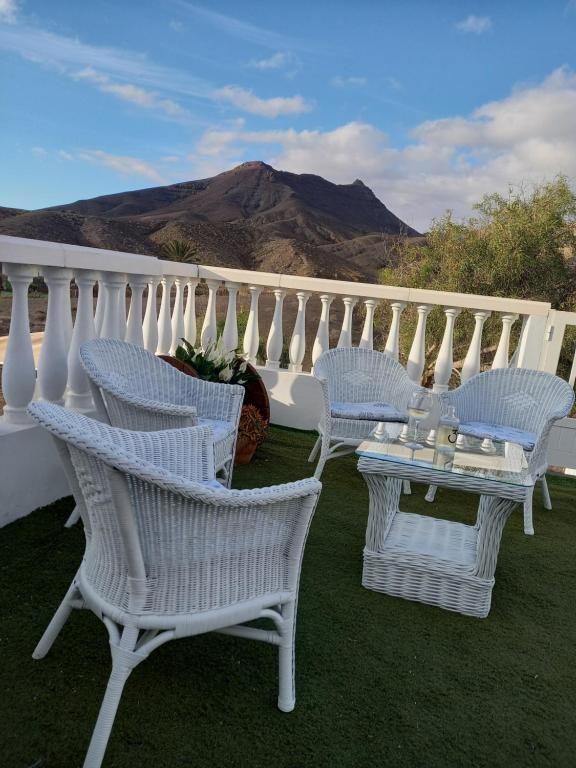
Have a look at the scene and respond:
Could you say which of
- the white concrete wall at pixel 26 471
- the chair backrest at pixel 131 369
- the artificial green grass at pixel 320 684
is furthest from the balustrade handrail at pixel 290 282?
the artificial green grass at pixel 320 684

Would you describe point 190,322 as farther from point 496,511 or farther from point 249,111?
point 249,111

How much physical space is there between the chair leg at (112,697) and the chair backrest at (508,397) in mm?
2584

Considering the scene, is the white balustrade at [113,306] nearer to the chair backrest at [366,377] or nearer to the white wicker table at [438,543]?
the chair backrest at [366,377]

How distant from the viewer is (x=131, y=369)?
9.83 ft

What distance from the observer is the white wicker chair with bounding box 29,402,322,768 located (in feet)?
4.38

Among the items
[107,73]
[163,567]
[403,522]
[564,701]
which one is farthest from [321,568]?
[107,73]

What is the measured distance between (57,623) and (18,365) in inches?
53.3

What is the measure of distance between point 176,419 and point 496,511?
4.56ft

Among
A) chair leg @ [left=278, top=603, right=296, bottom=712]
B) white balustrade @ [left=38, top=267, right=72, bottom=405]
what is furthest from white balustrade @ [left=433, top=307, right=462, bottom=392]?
chair leg @ [left=278, top=603, right=296, bottom=712]

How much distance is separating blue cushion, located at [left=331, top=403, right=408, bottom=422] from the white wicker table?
99 centimetres

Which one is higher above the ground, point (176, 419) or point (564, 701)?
point (176, 419)

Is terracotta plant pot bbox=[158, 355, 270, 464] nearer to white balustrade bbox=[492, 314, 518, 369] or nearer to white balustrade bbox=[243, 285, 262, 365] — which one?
white balustrade bbox=[243, 285, 262, 365]

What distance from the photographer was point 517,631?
2268 mm

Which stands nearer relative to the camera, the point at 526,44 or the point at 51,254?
the point at 51,254
